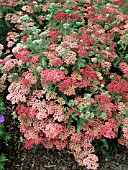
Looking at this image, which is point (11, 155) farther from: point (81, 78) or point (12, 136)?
point (81, 78)

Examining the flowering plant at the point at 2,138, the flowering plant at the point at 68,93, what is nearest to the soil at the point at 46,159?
the flowering plant at the point at 2,138

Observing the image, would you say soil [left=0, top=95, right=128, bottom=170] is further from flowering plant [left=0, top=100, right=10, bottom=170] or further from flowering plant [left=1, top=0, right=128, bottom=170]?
flowering plant [left=1, top=0, right=128, bottom=170]

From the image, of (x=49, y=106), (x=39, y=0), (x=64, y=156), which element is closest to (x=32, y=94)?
(x=49, y=106)

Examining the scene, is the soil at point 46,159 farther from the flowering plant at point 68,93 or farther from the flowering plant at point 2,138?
the flowering plant at point 68,93

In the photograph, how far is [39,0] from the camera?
5121 millimetres

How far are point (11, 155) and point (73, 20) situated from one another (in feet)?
6.85

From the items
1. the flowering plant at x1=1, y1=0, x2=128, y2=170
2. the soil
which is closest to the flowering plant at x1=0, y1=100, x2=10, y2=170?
the soil

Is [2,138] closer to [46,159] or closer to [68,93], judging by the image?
[46,159]

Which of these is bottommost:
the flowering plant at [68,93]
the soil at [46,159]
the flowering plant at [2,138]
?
the soil at [46,159]

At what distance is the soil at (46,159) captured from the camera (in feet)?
12.0

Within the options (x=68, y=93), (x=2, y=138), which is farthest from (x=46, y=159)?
(x=68, y=93)

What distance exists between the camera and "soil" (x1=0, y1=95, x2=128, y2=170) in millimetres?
3662

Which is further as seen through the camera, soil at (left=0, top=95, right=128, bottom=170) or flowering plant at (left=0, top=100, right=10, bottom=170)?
soil at (left=0, top=95, right=128, bottom=170)

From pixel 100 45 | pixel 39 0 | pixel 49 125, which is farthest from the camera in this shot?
pixel 39 0
